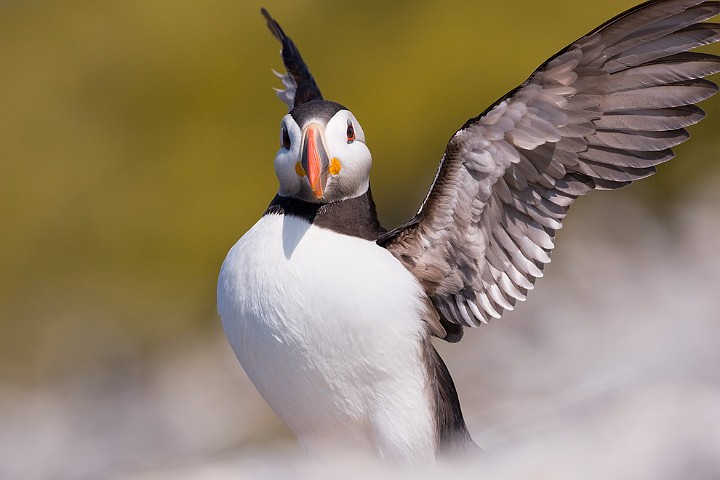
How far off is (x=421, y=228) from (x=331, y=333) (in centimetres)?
58

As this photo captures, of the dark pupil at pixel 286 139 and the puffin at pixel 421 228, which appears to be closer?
the puffin at pixel 421 228

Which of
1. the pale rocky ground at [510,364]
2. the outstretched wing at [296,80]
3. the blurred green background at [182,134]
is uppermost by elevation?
the outstretched wing at [296,80]

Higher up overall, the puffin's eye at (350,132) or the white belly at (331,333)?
the puffin's eye at (350,132)

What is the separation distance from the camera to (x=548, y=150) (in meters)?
4.62

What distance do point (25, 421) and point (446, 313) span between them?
4633 millimetres

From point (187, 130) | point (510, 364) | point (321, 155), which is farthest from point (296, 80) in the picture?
point (187, 130)

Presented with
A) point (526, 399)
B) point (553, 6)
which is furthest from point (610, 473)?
point (553, 6)

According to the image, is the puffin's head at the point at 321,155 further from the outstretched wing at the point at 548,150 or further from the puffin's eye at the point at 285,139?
the outstretched wing at the point at 548,150

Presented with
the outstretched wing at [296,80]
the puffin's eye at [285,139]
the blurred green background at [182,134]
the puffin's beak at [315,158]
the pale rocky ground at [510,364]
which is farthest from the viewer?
the blurred green background at [182,134]

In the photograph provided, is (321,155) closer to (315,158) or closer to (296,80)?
(315,158)

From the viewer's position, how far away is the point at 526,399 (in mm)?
7168

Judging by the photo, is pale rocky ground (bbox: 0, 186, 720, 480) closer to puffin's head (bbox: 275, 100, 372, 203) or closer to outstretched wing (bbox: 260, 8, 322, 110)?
outstretched wing (bbox: 260, 8, 322, 110)

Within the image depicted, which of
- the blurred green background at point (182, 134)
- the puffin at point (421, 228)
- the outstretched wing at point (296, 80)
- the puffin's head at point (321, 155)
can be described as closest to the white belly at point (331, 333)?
the puffin at point (421, 228)

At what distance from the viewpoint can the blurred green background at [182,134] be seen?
29.8 feet
